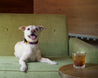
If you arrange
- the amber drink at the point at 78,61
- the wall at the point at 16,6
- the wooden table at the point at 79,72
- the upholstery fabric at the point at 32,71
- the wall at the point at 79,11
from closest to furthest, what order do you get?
the wooden table at the point at 79,72, the amber drink at the point at 78,61, the upholstery fabric at the point at 32,71, the wall at the point at 79,11, the wall at the point at 16,6

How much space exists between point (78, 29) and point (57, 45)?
165 cm

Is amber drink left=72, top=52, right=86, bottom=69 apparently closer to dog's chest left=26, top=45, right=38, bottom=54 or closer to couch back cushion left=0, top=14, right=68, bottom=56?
dog's chest left=26, top=45, right=38, bottom=54

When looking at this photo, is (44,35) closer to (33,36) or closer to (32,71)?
(33,36)

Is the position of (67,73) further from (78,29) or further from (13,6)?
(13,6)

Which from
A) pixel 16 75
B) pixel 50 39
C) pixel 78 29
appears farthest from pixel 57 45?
pixel 78 29

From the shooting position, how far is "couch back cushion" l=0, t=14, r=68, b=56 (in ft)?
8.29

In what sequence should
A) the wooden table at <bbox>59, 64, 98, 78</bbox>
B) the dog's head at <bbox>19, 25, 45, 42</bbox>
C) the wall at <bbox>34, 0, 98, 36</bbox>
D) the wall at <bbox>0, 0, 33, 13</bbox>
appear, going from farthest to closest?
1. the wall at <bbox>0, 0, 33, 13</bbox>
2. the wall at <bbox>34, 0, 98, 36</bbox>
3. the dog's head at <bbox>19, 25, 45, 42</bbox>
4. the wooden table at <bbox>59, 64, 98, 78</bbox>

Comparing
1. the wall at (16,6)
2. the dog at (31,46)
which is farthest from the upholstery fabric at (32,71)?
the wall at (16,6)

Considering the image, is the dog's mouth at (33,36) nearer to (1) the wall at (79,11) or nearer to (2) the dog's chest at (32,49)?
(2) the dog's chest at (32,49)

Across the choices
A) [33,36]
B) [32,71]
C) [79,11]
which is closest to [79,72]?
[32,71]

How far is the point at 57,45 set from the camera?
8.34 feet

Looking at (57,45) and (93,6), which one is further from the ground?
(93,6)

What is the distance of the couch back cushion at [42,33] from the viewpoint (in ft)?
8.29

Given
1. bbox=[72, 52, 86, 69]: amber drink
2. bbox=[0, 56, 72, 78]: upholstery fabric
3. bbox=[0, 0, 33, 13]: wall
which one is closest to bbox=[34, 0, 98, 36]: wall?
bbox=[0, 0, 33, 13]: wall
